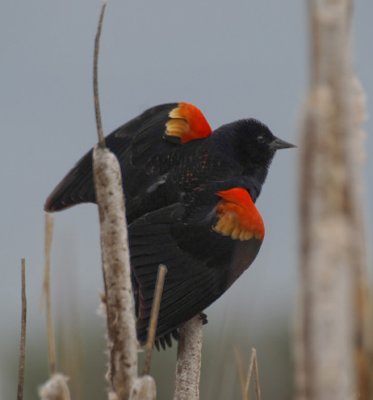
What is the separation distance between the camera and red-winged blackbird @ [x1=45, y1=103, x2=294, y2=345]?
374 centimetres

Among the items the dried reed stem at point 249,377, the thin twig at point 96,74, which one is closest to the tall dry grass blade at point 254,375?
the dried reed stem at point 249,377

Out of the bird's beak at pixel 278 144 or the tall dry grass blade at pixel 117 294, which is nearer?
the tall dry grass blade at pixel 117 294

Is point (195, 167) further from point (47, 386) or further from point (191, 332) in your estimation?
point (47, 386)

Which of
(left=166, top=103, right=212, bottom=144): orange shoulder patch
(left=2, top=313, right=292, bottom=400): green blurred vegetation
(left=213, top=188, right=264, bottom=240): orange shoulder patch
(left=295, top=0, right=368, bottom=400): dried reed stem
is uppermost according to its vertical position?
(left=166, top=103, right=212, bottom=144): orange shoulder patch

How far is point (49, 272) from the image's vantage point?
1818mm

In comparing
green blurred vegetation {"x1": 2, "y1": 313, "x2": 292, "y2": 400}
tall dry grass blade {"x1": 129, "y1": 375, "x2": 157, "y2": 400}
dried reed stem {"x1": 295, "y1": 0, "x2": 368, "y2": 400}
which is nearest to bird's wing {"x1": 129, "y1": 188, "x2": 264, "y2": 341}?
tall dry grass blade {"x1": 129, "y1": 375, "x2": 157, "y2": 400}

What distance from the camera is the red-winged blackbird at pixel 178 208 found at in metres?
3.74

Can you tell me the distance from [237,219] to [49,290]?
2.07 metres

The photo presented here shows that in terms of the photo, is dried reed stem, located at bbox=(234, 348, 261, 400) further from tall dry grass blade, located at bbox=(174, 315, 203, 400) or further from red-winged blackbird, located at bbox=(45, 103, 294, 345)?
red-winged blackbird, located at bbox=(45, 103, 294, 345)

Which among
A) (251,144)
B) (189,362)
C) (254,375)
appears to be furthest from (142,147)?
(254,375)

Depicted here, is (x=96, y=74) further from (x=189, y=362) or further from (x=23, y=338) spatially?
(x=189, y=362)

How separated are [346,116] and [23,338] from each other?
1.13 metres

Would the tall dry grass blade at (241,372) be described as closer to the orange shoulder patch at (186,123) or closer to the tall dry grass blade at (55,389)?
the tall dry grass blade at (55,389)

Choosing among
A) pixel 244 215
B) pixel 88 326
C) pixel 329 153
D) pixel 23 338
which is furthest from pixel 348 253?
pixel 88 326
